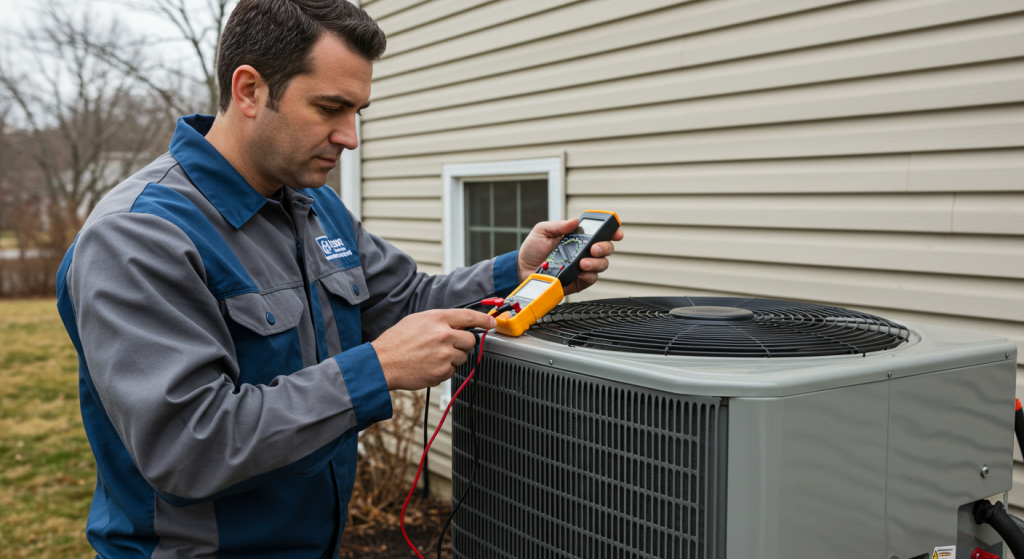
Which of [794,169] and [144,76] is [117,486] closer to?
[794,169]

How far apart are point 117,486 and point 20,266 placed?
16.8 meters

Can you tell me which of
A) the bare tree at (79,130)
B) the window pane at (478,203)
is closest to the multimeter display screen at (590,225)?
the window pane at (478,203)

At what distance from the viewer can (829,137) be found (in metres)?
2.59

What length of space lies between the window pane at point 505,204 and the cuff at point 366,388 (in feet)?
10.1

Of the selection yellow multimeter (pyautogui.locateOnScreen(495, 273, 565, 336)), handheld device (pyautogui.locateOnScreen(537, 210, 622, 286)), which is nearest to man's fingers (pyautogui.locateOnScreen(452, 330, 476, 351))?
yellow multimeter (pyautogui.locateOnScreen(495, 273, 565, 336))

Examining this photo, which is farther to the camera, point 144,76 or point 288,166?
point 144,76

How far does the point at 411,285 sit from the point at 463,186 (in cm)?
268

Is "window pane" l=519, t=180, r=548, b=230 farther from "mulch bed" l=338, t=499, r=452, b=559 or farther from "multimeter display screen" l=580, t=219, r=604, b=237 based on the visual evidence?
"multimeter display screen" l=580, t=219, r=604, b=237

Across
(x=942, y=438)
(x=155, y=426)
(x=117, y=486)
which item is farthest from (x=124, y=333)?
(x=942, y=438)

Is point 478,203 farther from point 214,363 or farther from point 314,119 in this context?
point 214,363

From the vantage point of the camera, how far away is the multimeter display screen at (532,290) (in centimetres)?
155

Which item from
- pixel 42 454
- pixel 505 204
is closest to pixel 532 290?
pixel 505 204

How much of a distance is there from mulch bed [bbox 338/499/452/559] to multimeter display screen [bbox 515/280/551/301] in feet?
9.64

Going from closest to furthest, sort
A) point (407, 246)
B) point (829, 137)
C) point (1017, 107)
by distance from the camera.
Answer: point (1017, 107) → point (829, 137) → point (407, 246)
